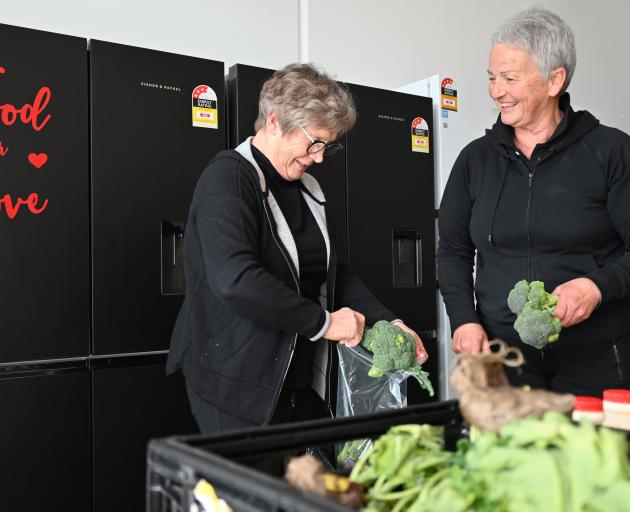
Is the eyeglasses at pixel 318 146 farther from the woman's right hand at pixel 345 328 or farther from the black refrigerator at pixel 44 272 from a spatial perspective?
the black refrigerator at pixel 44 272

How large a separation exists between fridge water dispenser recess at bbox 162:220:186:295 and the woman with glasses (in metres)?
0.67

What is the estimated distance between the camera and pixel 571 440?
26.1 inches

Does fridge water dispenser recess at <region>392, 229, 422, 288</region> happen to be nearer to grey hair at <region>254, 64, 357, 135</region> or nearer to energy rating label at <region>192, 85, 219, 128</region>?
energy rating label at <region>192, 85, 219, 128</region>

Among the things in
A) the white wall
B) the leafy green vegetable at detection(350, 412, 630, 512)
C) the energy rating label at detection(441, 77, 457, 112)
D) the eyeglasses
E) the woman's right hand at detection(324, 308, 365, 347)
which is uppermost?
the white wall

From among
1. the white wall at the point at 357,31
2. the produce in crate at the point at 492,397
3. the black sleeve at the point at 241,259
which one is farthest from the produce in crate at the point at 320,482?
the white wall at the point at 357,31

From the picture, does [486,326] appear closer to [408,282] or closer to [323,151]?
[323,151]

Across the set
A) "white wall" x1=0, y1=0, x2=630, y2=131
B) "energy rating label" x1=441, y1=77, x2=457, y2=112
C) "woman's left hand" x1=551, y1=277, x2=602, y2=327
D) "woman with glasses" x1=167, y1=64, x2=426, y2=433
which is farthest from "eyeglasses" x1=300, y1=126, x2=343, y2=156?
"white wall" x1=0, y1=0, x2=630, y2=131

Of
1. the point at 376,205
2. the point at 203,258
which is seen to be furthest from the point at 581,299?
the point at 376,205

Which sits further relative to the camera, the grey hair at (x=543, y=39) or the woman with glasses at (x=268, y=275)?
the grey hair at (x=543, y=39)

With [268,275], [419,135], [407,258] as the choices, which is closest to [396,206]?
[407,258]

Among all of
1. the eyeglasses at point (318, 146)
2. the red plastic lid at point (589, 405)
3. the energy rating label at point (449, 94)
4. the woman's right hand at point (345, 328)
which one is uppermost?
the energy rating label at point (449, 94)

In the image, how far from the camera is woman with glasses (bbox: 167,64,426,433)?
1.59 meters

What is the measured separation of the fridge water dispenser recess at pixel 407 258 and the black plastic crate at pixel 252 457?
2120 millimetres

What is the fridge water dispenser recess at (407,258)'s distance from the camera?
3.08 meters
